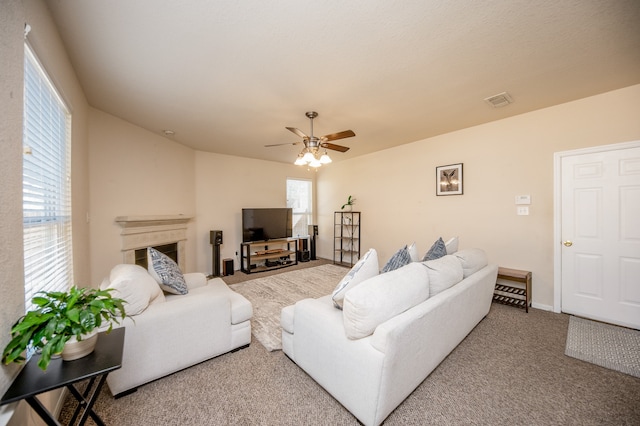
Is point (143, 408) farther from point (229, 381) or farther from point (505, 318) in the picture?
point (505, 318)

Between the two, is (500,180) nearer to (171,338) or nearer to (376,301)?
(376,301)

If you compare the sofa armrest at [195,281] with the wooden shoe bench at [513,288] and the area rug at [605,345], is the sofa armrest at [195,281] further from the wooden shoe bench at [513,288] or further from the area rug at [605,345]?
the wooden shoe bench at [513,288]

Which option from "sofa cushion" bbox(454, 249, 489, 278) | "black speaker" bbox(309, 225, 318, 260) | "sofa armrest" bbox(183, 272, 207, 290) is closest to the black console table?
"sofa armrest" bbox(183, 272, 207, 290)

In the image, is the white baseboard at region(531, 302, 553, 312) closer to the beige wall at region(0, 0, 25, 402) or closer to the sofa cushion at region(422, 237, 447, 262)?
the sofa cushion at region(422, 237, 447, 262)

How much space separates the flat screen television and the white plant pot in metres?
4.13

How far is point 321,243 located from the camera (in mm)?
6656

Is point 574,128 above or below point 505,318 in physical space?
above

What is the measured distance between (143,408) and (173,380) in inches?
10.4

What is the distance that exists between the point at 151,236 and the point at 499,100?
5088mm

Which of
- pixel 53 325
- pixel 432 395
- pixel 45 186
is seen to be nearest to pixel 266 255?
pixel 45 186

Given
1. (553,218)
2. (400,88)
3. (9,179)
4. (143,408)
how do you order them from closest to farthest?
(9,179)
(143,408)
(400,88)
(553,218)

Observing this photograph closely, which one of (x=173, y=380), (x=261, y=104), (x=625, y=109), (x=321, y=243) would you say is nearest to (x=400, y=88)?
(x=261, y=104)

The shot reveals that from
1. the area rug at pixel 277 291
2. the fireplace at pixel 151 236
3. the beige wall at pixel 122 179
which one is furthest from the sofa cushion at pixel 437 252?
the beige wall at pixel 122 179

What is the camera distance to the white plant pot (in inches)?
43.1
